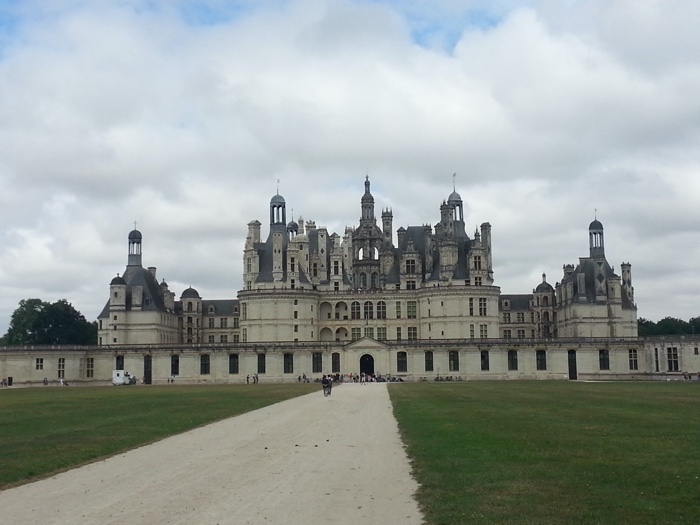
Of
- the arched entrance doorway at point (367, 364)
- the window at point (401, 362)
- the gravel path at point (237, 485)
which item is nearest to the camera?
the gravel path at point (237, 485)

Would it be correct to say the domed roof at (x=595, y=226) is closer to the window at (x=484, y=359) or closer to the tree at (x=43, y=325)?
the window at (x=484, y=359)

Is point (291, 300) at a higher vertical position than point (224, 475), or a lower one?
higher

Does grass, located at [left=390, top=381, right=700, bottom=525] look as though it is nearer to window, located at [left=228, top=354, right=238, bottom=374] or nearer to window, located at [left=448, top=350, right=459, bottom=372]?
window, located at [left=448, top=350, right=459, bottom=372]

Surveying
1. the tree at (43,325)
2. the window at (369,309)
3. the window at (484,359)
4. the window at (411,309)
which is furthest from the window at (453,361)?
the tree at (43,325)

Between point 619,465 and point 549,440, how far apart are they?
18.0ft

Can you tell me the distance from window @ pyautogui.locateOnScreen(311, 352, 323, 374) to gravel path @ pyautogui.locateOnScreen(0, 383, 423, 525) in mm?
68616

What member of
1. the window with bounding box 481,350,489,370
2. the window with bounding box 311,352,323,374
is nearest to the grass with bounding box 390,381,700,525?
the window with bounding box 481,350,489,370

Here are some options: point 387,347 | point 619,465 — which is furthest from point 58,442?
point 387,347

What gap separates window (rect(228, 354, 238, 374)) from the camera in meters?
97.8

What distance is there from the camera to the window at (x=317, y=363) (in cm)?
9806

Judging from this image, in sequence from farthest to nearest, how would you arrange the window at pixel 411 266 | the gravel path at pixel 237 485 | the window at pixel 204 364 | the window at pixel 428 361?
the window at pixel 411 266
the window at pixel 204 364
the window at pixel 428 361
the gravel path at pixel 237 485

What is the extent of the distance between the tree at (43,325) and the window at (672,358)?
265ft

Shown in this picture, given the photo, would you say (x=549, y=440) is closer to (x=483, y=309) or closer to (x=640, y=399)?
(x=640, y=399)

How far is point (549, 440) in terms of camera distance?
2530 cm
